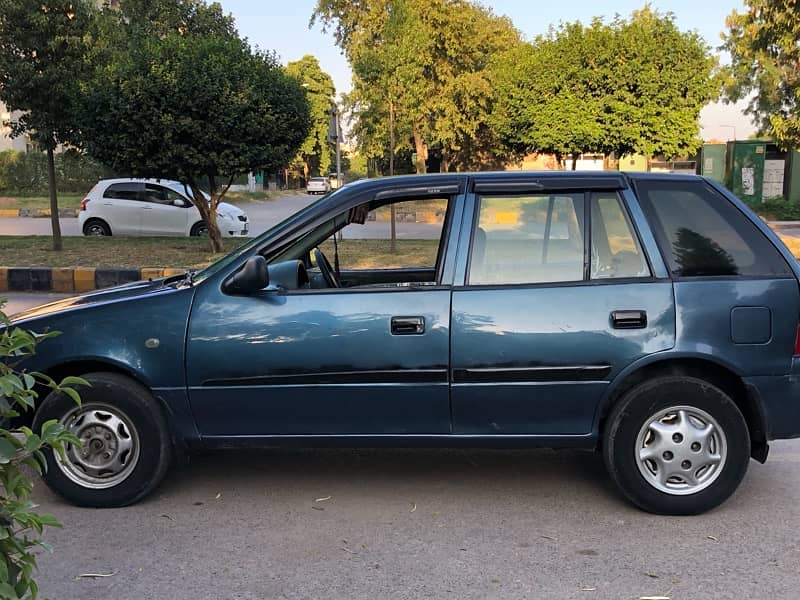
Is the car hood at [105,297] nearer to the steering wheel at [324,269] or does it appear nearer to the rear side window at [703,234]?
the steering wheel at [324,269]

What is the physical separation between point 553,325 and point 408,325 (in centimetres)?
72

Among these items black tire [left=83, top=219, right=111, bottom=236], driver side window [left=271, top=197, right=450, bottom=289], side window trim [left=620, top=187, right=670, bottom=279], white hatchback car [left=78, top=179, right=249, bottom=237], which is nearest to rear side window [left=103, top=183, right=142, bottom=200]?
white hatchback car [left=78, top=179, right=249, bottom=237]

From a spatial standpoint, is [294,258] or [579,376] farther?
[294,258]

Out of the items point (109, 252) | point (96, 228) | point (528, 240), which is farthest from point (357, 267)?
point (96, 228)

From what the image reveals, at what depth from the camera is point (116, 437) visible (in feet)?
12.4

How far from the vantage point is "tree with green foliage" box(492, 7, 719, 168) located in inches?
786

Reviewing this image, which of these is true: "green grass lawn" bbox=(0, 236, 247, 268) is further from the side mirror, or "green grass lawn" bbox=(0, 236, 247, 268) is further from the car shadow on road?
the side mirror

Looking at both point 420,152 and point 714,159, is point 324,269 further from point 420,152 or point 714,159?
point 714,159

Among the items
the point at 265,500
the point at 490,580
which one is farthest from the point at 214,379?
the point at 490,580

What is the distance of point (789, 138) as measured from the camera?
608 inches

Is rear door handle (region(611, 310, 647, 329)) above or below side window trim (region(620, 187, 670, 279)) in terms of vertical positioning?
below

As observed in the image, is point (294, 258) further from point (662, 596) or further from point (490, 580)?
point (662, 596)

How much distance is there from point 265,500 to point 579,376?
71.1 inches

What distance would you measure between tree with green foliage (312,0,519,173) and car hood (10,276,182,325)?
38.1ft
